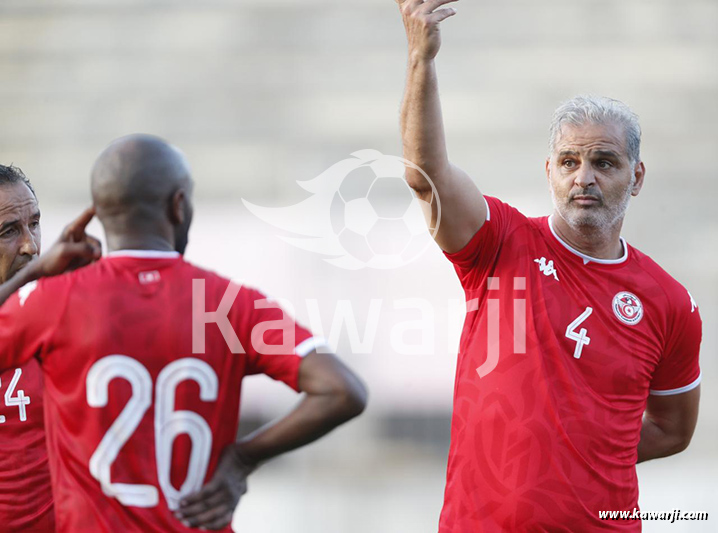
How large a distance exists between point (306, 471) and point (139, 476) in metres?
5.51

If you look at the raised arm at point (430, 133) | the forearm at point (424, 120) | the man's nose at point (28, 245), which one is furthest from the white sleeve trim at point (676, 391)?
the man's nose at point (28, 245)

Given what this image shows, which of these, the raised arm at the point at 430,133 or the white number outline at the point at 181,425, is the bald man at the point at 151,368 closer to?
the white number outline at the point at 181,425

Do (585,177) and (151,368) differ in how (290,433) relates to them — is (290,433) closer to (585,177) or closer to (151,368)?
(151,368)

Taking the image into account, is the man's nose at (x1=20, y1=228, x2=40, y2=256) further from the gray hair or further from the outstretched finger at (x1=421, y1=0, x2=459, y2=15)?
the gray hair

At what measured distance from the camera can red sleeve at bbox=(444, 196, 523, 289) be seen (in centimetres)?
310

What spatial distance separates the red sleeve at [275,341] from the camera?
7.24ft

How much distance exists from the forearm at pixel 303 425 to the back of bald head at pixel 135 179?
0.61 meters

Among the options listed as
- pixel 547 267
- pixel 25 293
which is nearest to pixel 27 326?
pixel 25 293

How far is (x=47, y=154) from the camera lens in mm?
9484

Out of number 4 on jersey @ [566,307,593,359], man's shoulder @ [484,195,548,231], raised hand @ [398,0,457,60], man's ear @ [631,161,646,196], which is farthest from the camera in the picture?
man's ear @ [631,161,646,196]

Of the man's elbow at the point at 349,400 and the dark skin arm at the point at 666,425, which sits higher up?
the man's elbow at the point at 349,400

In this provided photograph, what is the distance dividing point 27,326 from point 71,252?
312 millimetres

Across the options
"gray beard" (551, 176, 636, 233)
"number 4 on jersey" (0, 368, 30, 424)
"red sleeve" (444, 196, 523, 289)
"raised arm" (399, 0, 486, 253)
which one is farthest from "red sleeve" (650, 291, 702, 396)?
"number 4 on jersey" (0, 368, 30, 424)

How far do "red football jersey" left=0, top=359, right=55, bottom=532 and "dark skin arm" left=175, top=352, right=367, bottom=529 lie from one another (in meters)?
1.22
